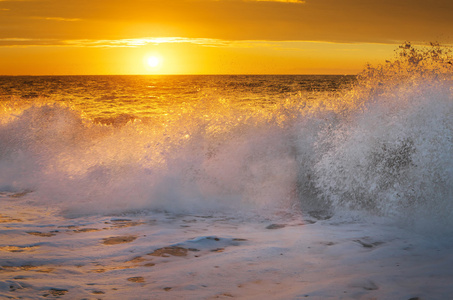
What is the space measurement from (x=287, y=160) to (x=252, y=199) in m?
1.32

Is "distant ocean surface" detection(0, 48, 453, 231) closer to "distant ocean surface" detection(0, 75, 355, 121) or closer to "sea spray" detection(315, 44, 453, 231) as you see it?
"sea spray" detection(315, 44, 453, 231)

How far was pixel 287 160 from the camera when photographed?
8047 mm

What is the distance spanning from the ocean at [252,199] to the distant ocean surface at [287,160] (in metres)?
0.03

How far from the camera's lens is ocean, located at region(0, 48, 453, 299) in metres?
4.00

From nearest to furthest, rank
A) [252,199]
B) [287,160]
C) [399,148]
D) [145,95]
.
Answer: [399,148] → [252,199] → [287,160] → [145,95]

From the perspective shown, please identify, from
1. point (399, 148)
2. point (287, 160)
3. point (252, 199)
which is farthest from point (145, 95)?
point (399, 148)

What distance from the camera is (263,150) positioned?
834 centimetres

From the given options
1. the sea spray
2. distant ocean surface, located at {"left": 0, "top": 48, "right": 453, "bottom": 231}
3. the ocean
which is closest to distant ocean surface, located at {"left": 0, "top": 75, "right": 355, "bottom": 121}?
distant ocean surface, located at {"left": 0, "top": 48, "right": 453, "bottom": 231}

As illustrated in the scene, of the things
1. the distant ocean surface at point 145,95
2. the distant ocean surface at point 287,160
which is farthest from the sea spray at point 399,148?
the distant ocean surface at point 145,95

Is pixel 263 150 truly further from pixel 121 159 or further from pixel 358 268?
pixel 358 268

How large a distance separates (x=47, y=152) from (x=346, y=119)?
7906mm

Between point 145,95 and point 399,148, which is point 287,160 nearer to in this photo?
point 399,148

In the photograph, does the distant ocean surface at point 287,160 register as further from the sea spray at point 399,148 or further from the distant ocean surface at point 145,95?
the distant ocean surface at point 145,95

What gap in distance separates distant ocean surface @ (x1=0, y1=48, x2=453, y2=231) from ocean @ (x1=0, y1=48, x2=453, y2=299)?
27mm
